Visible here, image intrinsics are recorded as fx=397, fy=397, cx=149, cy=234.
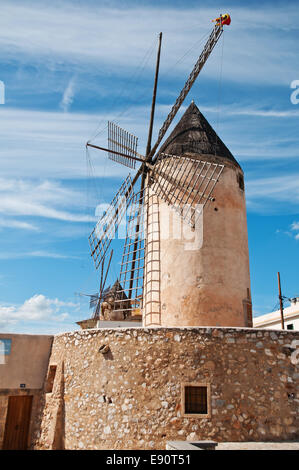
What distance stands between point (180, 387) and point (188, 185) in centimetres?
563

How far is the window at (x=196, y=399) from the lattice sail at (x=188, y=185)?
461 centimetres

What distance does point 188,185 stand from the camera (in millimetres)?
11094

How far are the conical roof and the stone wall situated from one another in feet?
18.8

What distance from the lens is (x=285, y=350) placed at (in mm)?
7742

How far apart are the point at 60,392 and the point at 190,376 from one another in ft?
10.5

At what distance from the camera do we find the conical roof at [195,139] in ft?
38.1

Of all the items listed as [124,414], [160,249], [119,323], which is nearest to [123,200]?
[160,249]

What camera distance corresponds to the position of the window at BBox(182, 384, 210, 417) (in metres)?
7.28

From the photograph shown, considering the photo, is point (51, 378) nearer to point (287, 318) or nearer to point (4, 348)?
point (4, 348)

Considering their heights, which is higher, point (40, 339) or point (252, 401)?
point (40, 339)

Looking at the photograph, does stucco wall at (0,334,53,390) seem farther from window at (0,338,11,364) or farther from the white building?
the white building

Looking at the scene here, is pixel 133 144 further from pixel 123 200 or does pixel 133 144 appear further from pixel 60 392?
pixel 60 392

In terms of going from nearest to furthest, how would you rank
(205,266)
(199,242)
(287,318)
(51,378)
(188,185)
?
(51,378), (205,266), (199,242), (188,185), (287,318)

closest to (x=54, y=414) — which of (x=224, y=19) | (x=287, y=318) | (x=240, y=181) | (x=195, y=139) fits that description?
(x=240, y=181)
